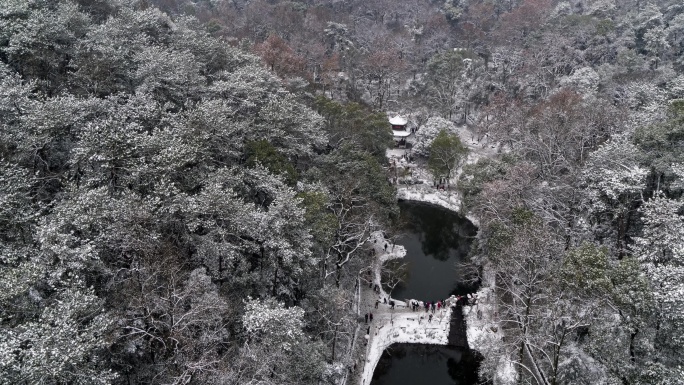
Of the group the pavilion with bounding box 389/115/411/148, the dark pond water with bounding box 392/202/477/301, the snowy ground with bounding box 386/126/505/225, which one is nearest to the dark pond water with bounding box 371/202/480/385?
the dark pond water with bounding box 392/202/477/301

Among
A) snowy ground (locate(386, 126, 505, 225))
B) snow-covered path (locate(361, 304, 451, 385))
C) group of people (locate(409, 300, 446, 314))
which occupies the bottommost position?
snow-covered path (locate(361, 304, 451, 385))

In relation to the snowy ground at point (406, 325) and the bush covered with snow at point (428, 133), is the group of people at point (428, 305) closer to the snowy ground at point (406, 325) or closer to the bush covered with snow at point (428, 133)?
the snowy ground at point (406, 325)

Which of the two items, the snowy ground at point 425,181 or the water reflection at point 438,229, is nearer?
the water reflection at point 438,229

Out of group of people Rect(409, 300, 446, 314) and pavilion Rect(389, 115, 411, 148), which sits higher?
pavilion Rect(389, 115, 411, 148)

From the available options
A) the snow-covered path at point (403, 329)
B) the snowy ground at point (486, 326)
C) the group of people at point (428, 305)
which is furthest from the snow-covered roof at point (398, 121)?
the snow-covered path at point (403, 329)

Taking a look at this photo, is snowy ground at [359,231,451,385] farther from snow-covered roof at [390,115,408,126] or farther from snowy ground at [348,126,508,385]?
snow-covered roof at [390,115,408,126]

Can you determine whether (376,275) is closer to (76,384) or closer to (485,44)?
(76,384)

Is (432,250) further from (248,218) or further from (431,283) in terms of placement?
(248,218)
